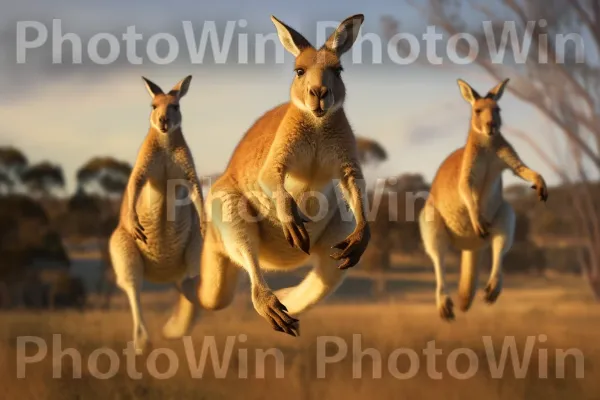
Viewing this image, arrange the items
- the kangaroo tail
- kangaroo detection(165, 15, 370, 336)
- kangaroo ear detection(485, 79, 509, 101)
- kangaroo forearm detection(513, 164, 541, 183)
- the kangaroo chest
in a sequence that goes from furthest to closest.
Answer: kangaroo ear detection(485, 79, 509, 101) < the kangaroo tail < the kangaroo chest < kangaroo forearm detection(513, 164, 541, 183) < kangaroo detection(165, 15, 370, 336)

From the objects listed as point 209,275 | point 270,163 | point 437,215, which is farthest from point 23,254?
point 270,163

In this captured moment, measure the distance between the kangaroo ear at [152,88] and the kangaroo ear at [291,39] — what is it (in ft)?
7.84

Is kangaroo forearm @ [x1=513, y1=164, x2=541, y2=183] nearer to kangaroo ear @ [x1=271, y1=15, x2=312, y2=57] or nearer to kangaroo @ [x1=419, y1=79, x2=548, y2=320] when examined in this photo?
kangaroo @ [x1=419, y1=79, x2=548, y2=320]

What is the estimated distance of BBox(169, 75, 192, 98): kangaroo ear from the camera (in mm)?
5703

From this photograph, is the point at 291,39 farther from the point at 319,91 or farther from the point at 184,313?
the point at 184,313

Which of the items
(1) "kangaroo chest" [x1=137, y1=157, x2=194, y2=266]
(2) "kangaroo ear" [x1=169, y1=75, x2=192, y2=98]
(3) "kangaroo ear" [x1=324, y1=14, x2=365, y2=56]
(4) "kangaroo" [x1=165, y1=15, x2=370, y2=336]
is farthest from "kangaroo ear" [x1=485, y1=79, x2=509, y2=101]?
(3) "kangaroo ear" [x1=324, y1=14, x2=365, y2=56]

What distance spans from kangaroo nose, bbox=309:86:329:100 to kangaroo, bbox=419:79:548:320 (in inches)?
109

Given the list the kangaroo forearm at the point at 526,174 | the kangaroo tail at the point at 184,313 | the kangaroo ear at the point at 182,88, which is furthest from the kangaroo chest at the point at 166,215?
the kangaroo forearm at the point at 526,174

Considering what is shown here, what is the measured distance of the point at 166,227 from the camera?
600 centimetres

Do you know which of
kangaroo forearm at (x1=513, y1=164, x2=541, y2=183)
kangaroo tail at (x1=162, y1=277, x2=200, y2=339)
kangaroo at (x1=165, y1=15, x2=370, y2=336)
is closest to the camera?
kangaroo at (x1=165, y1=15, x2=370, y2=336)

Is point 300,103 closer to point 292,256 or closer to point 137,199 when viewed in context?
point 292,256

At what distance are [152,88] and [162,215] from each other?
0.92 m

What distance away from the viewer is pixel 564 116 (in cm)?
1414

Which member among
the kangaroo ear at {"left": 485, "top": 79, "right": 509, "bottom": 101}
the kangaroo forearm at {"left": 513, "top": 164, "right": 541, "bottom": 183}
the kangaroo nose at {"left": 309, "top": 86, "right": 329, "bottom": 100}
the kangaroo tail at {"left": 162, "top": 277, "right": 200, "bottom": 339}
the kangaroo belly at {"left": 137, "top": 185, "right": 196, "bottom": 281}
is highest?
the kangaroo ear at {"left": 485, "top": 79, "right": 509, "bottom": 101}
